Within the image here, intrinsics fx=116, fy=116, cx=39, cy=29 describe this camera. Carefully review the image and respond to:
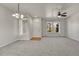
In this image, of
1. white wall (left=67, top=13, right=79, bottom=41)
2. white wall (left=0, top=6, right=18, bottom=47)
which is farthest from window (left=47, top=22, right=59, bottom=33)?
white wall (left=0, top=6, right=18, bottom=47)

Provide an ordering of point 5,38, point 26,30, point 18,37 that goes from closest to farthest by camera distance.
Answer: point 5,38 → point 18,37 → point 26,30

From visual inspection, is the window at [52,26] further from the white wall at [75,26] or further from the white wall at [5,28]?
the white wall at [5,28]

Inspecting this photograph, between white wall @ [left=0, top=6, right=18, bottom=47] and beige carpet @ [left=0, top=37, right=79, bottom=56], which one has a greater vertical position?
white wall @ [left=0, top=6, right=18, bottom=47]

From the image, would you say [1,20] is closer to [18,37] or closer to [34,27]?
[18,37]

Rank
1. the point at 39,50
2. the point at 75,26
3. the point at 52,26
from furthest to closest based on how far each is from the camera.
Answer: the point at 52,26 < the point at 75,26 < the point at 39,50

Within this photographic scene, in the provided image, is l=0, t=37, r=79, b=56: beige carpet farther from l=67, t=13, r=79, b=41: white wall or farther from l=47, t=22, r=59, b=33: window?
l=47, t=22, r=59, b=33: window

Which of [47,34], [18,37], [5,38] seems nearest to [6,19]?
[5,38]

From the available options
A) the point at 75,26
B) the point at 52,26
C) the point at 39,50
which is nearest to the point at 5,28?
the point at 39,50

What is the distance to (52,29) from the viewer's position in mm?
17500

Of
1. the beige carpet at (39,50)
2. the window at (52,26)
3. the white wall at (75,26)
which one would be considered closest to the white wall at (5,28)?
the beige carpet at (39,50)

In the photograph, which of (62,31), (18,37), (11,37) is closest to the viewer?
(11,37)

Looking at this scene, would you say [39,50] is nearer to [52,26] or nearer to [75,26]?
[75,26]

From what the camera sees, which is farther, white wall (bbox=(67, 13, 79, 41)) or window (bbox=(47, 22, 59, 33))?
window (bbox=(47, 22, 59, 33))

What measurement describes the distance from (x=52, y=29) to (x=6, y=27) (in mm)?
10417
